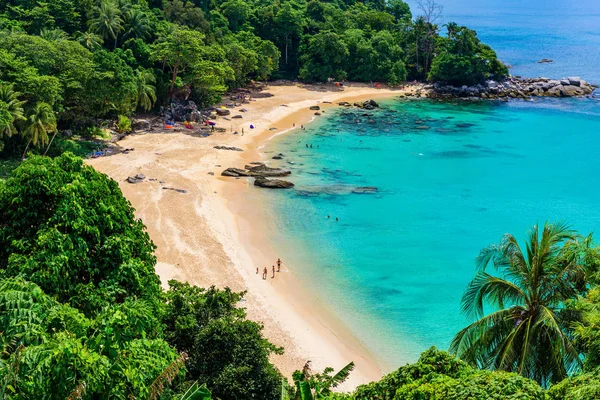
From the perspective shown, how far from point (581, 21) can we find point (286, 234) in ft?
624

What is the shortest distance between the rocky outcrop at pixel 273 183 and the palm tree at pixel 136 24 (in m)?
28.8

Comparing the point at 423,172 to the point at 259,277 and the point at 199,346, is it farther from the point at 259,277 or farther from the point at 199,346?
the point at 199,346

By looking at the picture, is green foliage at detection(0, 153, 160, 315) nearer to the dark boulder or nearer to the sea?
the sea

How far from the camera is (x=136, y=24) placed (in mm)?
62656

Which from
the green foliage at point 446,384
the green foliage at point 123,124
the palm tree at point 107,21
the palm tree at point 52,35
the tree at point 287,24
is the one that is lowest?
the green foliage at point 446,384

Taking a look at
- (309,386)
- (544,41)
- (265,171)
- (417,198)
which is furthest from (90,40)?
(544,41)

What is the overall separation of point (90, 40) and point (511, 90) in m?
61.7

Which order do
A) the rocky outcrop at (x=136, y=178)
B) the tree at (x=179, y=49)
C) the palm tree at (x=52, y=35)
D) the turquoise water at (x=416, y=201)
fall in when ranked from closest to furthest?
1. the turquoise water at (x=416, y=201)
2. the rocky outcrop at (x=136, y=178)
3. the palm tree at (x=52, y=35)
4. the tree at (x=179, y=49)

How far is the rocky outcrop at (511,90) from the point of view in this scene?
83.6 m

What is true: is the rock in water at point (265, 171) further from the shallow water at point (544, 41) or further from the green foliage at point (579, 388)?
the shallow water at point (544, 41)

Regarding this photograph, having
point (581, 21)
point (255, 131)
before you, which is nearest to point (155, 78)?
point (255, 131)

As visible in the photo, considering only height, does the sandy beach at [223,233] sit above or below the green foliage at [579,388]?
below

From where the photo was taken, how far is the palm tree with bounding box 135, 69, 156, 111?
177 ft

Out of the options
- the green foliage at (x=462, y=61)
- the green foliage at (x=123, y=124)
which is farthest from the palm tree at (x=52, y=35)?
the green foliage at (x=462, y=61)
